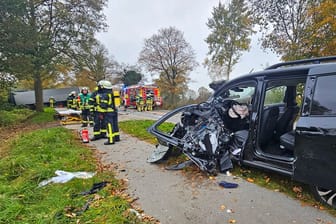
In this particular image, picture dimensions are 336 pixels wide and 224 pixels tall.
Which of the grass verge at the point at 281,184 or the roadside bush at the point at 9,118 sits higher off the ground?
the grass verge at the point at 281,184

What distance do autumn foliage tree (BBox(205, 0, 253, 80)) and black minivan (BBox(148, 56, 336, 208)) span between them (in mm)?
24845

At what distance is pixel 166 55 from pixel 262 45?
1665cm

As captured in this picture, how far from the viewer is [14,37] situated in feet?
37.3

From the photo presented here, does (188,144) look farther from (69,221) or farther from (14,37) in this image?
(14,37)

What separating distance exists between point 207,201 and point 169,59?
1142 inches

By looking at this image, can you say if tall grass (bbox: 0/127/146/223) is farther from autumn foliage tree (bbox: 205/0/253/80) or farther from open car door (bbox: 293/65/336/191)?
autumn foliage tree (bbox: 205/0/253/80)

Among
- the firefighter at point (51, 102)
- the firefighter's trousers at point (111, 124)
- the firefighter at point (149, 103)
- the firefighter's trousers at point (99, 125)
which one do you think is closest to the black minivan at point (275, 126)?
the firefighter's trousers at point (111, 124)

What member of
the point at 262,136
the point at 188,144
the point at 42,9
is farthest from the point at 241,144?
the point at 42,9

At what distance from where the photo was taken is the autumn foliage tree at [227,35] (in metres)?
27.3

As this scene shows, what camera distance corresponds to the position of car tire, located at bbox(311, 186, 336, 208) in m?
3.03

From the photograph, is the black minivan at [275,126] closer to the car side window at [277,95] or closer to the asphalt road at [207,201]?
the car side window at [277,95]

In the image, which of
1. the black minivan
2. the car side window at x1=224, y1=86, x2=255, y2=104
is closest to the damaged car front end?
the black minivan

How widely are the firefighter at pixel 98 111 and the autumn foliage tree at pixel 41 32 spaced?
6.31 metres

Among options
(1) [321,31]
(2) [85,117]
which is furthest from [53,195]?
(1) [321,31]
